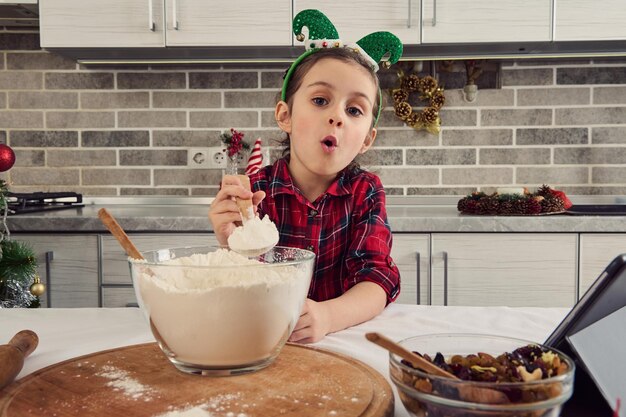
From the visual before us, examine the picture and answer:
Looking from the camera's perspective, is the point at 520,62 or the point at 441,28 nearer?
the point at 441,28

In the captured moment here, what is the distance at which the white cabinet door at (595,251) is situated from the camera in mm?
1884

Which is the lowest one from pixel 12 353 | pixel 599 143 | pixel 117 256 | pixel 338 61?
pixel 117 256

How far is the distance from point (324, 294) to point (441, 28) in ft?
4.17

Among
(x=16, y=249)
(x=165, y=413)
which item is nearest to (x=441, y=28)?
(x=16, y=249)

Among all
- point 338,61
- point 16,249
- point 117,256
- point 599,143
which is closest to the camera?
point 338,61

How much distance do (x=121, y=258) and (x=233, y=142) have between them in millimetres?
746

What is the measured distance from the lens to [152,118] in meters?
2.54

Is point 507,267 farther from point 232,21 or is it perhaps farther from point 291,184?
point 232,21

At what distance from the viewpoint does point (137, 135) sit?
8.32 feet

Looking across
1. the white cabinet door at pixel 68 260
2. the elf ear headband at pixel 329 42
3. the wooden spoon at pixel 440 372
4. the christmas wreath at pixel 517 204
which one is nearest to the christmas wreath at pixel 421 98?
the christmas wreath at pixel 517 204

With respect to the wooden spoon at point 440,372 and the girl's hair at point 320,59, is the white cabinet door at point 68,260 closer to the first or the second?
the girl's hair at point 320,59

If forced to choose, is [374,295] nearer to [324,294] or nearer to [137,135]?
[324,294]

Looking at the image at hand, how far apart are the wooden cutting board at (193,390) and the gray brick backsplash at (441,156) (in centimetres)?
192

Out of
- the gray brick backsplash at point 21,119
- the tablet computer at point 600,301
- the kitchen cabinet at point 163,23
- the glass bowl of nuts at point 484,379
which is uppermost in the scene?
the kitchen cabinet at point 163,23
